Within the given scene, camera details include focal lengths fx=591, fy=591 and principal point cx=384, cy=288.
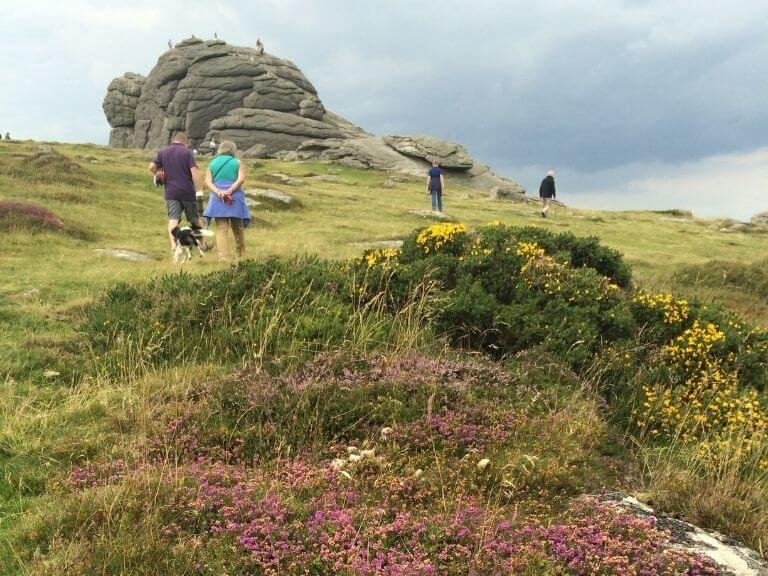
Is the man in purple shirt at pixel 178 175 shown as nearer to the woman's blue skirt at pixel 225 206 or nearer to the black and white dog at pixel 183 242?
the black and white dog at pixel 183 242

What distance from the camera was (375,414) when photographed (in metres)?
5.61

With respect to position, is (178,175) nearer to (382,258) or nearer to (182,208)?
(182,208)

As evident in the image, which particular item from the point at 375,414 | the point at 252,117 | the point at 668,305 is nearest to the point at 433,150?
the point at 252,117

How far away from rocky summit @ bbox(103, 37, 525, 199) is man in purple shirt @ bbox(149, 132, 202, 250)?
173 ft

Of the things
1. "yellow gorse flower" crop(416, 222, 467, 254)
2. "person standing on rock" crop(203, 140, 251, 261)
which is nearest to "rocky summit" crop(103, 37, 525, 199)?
"person standing on rock" crop(203, 140, 251, 261)

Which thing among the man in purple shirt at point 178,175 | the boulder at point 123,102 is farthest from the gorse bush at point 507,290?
the boulder at point 123,102

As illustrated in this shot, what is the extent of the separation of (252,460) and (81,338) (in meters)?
4.18

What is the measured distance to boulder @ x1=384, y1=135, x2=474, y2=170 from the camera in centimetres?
7075

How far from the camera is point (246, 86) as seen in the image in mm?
89000

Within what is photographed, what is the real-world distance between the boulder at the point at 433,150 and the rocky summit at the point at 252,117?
0.12m

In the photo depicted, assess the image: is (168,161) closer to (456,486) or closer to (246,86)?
(456,486)

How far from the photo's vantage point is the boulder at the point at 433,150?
70.8 m

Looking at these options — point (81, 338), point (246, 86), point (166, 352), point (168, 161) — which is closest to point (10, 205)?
point (168, 161)

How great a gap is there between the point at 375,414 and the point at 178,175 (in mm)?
10550
